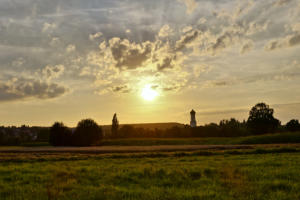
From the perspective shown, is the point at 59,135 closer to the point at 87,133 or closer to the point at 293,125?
the point at 87,133

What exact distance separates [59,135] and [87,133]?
7.81m

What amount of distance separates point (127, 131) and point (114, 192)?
11227cm

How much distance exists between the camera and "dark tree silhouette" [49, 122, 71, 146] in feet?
253

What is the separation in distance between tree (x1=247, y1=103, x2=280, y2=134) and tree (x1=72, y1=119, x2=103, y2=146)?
56736 millimetres

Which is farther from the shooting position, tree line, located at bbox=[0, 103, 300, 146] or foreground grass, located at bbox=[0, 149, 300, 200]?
tree line, located at bbox=[0, 103, 300, 146]

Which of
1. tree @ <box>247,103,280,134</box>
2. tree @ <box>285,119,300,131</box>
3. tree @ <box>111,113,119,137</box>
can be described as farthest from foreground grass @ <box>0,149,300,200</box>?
tree @ <box>111,113,119,137</box>

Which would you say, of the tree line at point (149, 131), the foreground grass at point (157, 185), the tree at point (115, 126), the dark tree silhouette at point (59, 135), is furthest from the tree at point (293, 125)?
the foreground grass at point (157, 185)

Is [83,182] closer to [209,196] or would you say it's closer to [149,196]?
[149,196]

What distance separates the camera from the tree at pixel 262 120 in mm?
100381

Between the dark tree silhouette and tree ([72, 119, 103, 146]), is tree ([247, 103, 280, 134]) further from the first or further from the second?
the dark tree silhouette

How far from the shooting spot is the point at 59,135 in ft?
253

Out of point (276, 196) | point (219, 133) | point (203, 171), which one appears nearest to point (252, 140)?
point (219, 133)

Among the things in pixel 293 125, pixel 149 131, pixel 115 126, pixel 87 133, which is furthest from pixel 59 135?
pixel 293 125

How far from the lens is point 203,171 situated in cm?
1642
